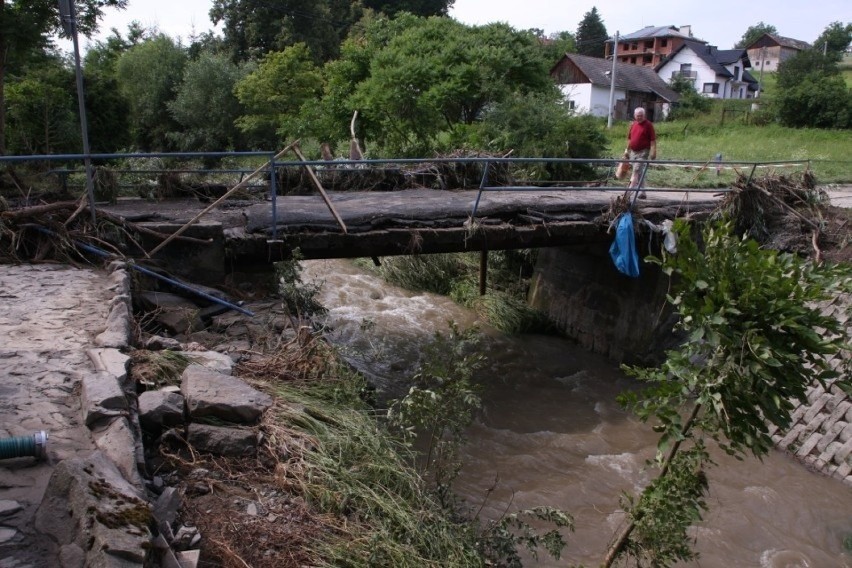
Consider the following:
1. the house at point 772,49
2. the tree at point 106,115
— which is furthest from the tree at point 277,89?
the house at point 772,49

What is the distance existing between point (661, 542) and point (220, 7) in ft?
121

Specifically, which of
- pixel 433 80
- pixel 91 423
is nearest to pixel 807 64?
pixel 433 80

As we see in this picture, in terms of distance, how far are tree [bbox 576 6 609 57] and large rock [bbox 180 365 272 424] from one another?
7359cm

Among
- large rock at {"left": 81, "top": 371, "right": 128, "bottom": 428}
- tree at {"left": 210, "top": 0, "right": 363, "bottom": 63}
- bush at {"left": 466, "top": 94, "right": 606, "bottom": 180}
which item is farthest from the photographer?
tree at {"left": 210, "top": 0, "right": 363, "bottom": 63}

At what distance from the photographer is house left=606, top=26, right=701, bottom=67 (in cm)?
6874

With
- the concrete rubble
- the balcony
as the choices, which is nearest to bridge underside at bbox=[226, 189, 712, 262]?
the concrete rubble

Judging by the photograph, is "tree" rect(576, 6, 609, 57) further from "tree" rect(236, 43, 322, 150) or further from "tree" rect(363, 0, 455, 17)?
"tree" rect(236, 43, 322, 150)

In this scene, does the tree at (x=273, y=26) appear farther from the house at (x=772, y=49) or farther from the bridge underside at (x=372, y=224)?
the house at (x=772, y=49)

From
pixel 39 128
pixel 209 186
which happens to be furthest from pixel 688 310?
pixel 39 128

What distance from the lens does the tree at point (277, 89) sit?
84.9 ft

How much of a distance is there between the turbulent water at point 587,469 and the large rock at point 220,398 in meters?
1.94

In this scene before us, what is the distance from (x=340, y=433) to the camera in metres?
4.98

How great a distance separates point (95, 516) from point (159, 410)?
1.49 metres

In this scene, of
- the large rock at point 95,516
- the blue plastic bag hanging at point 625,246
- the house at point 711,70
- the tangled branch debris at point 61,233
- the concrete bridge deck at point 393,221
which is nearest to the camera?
the large rock at point 95,516
